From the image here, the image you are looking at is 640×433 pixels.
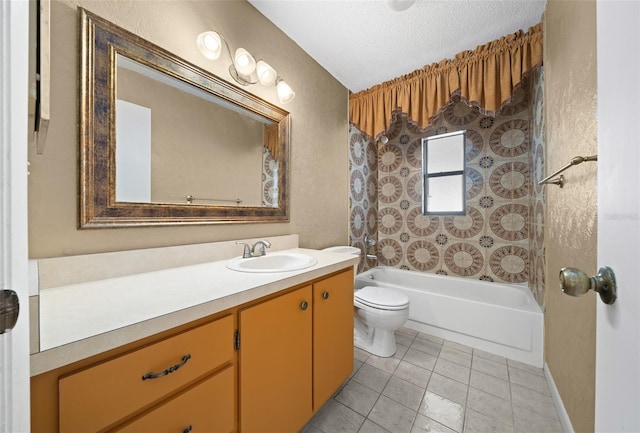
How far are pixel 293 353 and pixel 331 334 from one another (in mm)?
288

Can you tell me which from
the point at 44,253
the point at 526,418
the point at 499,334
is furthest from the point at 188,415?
the point at 499,334

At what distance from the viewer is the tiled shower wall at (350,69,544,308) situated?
2.20 m

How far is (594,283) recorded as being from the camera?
0.41m

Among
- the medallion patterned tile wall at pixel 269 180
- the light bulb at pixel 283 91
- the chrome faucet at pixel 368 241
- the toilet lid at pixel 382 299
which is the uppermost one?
the light bulb at pixel 283 91

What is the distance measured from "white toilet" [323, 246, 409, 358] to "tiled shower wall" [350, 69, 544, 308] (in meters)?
0.77

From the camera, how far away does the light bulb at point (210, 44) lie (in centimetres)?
124

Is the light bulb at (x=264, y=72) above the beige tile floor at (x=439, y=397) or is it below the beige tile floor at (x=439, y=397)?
above

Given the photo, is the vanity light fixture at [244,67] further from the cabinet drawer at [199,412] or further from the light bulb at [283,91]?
the cabinet drawer at [199,412]

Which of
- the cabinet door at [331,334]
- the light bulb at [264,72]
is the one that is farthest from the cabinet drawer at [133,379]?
the light bulb at [264,72]

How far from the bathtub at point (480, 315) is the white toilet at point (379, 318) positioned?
0.47m

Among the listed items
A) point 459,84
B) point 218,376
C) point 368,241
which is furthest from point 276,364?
point 459,84

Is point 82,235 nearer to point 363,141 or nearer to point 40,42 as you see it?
point 40,42

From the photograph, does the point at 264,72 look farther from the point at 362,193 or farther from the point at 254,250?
the point at 362,193

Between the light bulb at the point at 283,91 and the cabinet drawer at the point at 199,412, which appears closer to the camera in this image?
the cabinet drawer at the point at 199,412
